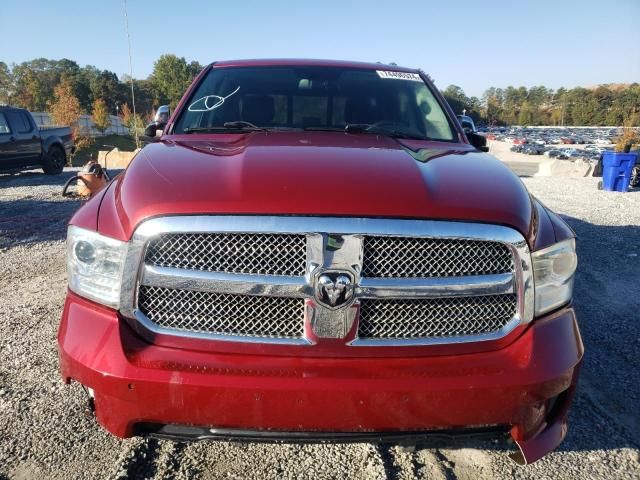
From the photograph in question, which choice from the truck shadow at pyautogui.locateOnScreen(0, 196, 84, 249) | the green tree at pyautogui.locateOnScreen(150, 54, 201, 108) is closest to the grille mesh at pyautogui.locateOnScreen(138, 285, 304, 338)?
the truck shadow at pyautogui.locateOnScreen(0, 196, 84, 249)

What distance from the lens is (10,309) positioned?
13.4 ft

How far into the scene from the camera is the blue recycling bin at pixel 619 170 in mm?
14836

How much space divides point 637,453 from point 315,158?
210 cm

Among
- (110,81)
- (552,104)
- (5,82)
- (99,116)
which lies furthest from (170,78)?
(552,104)

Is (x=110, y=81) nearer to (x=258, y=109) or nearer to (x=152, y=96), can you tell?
(x=152, y=96)

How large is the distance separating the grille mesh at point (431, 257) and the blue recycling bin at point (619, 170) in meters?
15.6

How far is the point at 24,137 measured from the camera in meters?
14.7

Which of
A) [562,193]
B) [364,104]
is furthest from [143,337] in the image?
[562,193]

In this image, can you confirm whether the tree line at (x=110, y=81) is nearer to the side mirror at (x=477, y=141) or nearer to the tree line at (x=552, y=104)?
the tree line at (x=552, y=104)

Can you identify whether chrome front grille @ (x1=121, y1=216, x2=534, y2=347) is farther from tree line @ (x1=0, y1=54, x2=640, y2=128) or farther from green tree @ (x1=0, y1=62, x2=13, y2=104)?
green tree @ (x1=0, y1=62, x2=13, y2=104)

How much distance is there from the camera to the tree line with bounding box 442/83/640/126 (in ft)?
412

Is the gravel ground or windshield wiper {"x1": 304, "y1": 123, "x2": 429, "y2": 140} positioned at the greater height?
windshield wiper {"x1": 304, "y1": 123, "x2": 429, "y2": 140}

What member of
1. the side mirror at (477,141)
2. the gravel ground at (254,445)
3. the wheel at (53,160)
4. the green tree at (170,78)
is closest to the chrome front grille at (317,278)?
the gravel ground at (254,445)

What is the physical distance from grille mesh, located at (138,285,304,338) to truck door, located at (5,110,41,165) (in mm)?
15415
